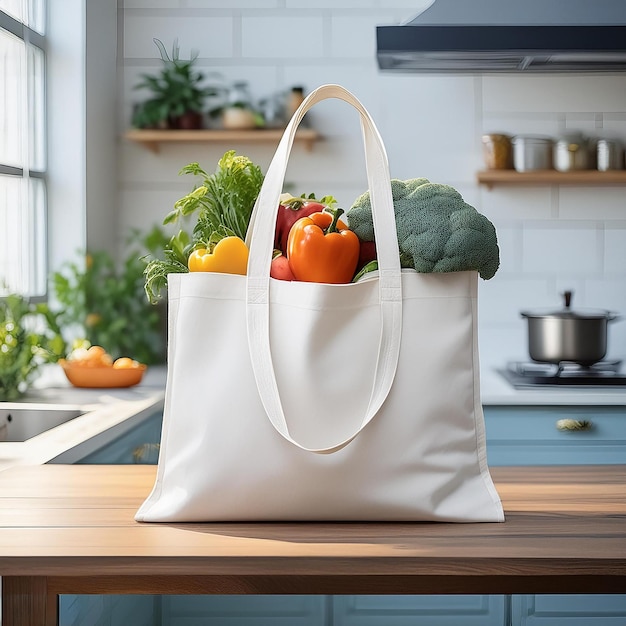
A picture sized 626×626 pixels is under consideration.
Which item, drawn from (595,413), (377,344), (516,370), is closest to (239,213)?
(377,344)

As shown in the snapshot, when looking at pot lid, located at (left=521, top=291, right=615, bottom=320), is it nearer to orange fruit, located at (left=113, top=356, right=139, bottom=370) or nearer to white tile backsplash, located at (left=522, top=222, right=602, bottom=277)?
white tile backsplash, located at (left=522, top=222, right=602, bottom=277)

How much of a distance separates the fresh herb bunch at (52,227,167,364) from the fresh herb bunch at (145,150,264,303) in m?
1.86

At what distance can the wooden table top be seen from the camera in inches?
25.9

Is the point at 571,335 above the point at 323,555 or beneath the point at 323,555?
above

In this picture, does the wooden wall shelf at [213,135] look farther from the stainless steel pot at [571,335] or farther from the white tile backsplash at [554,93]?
the stainless steel pot at [571,335]

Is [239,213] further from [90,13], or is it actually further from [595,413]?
[90,13]

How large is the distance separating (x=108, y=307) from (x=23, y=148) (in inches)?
20.7

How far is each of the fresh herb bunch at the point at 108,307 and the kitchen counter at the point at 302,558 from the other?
6.47 ft

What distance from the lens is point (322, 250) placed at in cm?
77

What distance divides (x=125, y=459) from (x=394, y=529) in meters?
1.25

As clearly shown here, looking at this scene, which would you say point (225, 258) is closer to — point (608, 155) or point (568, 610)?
point (568, 610)

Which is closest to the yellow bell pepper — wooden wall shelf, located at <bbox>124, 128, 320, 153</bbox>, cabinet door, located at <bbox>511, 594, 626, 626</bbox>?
cabinet door, located at <bbox>511, 594, 626, 626</bbox>

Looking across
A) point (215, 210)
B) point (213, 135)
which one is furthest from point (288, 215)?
point (213, 135)

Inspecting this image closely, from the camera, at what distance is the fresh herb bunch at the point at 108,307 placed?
269cm
